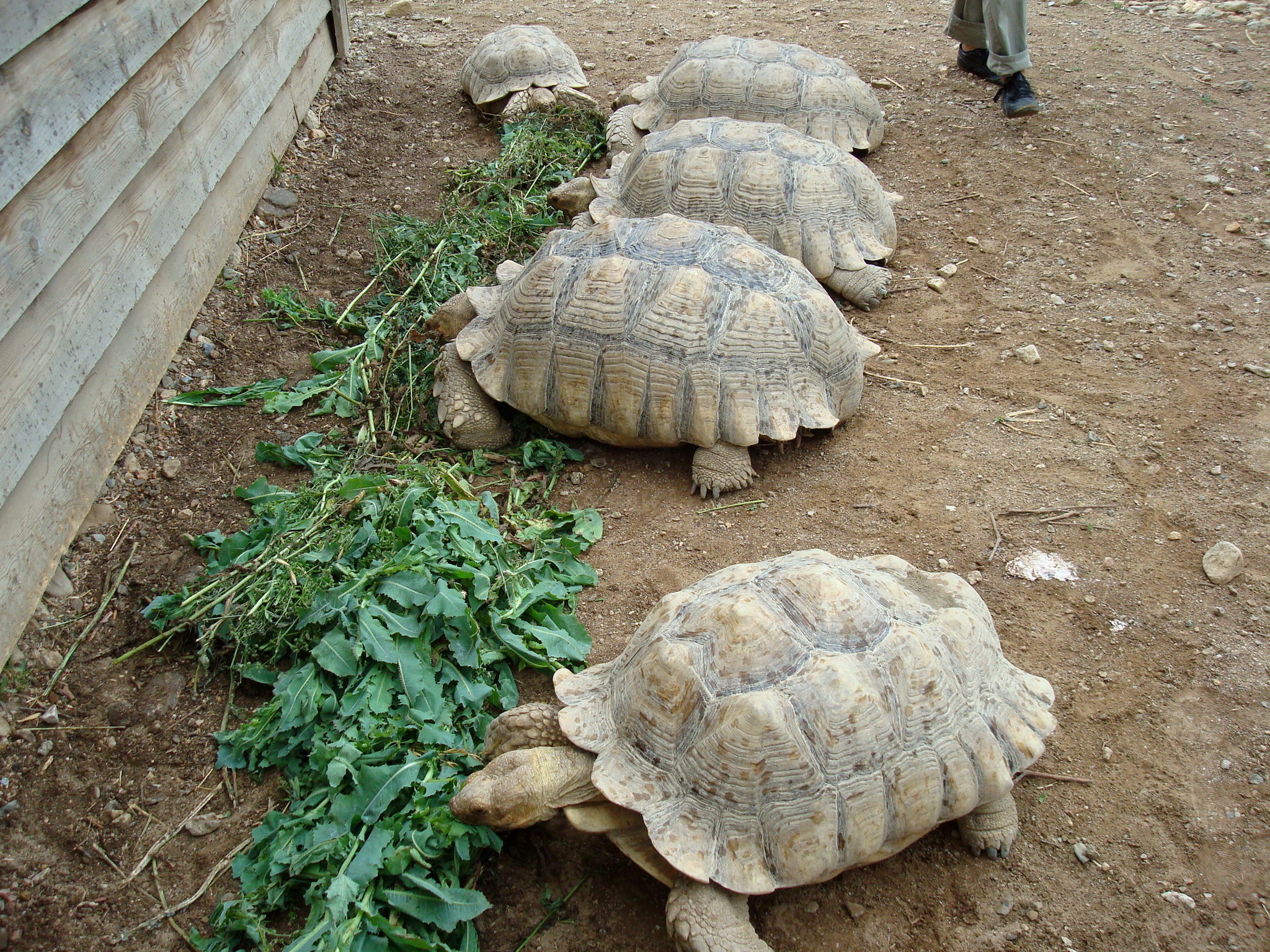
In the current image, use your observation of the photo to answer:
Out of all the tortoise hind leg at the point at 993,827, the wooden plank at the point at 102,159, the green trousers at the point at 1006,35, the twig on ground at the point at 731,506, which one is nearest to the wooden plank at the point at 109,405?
the wooden plank at the point at 102,159

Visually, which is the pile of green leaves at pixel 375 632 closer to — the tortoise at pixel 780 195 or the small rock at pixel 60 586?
the small rock at pixel 60 586

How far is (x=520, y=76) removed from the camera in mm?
7289

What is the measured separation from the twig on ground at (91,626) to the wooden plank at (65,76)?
4.88 feet

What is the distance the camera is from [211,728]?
10.5 ft

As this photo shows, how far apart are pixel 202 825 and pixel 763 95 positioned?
5817mm

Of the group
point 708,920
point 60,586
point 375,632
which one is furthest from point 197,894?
point 708,920

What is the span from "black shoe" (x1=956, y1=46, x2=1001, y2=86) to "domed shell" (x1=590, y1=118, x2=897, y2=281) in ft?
9.36

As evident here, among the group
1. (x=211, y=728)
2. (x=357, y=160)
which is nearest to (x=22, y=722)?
(x=211, y=728)

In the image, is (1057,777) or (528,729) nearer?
(528,729)

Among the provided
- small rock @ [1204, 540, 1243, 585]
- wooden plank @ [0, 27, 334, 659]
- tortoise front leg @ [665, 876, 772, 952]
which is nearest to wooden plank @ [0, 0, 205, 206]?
wooden plank @ [0, 27, 334, 659]

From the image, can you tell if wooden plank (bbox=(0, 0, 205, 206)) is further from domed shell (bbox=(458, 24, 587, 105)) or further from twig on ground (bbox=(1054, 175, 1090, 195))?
twig on ground (bbox=(1054, 175, 1090, 195))

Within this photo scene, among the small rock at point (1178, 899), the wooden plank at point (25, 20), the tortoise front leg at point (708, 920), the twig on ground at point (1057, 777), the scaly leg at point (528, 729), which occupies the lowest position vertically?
the small rock at point (1178, 899)

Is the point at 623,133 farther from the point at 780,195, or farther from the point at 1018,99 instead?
the point at 1018,99

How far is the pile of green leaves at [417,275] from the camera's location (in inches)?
181
